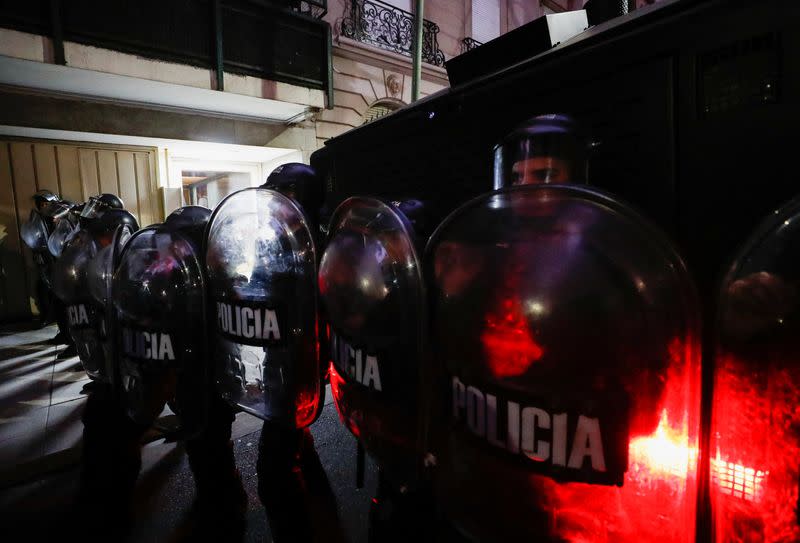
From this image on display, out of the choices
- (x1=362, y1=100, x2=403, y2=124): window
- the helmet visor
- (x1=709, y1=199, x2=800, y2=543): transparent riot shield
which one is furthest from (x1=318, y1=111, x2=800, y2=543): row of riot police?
(x1=362, y1=100, x2=403, y2=124): window

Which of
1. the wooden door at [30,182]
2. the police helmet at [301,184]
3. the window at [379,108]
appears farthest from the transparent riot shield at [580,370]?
the window at [379,108]

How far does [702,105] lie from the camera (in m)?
0.66

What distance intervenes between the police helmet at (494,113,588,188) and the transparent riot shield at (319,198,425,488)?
22 centimetres

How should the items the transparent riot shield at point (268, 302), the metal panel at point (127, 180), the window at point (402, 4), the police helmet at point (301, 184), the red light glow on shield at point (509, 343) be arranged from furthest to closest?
the window at point (402, 4) → the metal panel at point (127, 180) → the police helmet at point (301, 184) → the transparent riot shield at point (268, 302) → the red light glow on shield at point (509, 343)

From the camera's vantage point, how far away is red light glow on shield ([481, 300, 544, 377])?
0.51m

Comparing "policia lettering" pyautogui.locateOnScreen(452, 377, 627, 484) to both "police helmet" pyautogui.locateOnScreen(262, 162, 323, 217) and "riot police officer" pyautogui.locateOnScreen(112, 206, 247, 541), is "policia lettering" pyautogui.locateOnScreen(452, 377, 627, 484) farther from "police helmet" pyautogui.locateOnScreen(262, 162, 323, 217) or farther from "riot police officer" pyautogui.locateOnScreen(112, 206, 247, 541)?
"riot police officer" pyautogui.locateOnScreen(112, 206, 247, 541)

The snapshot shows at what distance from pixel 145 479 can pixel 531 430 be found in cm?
205

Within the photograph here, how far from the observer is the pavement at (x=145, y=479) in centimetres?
158

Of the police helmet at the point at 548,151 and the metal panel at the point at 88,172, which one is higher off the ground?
the metal panel at the point at 88,172

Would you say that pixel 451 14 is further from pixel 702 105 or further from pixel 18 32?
pixel 702 105

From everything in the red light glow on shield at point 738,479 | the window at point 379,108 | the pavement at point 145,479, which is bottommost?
the pavement at point 145,479

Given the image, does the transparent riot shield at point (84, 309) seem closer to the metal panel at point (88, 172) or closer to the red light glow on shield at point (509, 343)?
the red light glow on shield at point (509, 343)

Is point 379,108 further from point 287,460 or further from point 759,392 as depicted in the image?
point 759,392

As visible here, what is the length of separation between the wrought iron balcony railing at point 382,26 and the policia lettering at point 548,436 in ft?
32.1
